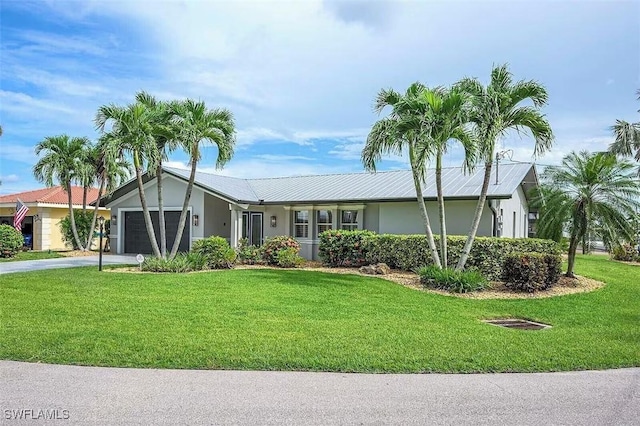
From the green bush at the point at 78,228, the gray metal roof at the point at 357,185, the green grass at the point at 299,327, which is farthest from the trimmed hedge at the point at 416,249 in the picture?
the green bush at the point at 78,228

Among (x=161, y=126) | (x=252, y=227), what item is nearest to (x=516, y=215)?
(x=252, y=227)

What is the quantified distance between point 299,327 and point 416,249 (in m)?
8.27

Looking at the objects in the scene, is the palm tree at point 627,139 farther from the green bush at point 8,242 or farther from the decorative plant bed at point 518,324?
the green bush at point 8,242

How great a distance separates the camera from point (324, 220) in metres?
20.3

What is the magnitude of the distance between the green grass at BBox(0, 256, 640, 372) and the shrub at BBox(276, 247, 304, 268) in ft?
14.3

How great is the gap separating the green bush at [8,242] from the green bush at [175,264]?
8326 mm

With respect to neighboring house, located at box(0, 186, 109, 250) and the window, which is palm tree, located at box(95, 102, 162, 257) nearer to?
the window

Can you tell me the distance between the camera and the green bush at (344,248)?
55.6ft

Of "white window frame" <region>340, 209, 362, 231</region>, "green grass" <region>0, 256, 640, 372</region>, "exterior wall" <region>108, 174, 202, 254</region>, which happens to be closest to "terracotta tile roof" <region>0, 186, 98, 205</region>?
"exterior wall" <region>108, 174, 202, 254</region>

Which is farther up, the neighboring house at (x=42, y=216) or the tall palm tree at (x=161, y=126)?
the tall palm tree at (x=161, y=126)

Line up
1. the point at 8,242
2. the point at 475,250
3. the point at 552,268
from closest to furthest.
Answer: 1. the point at 552,268
2. the point at 475,250
3. the point at 8,242

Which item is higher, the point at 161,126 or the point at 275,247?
the point at 161,126

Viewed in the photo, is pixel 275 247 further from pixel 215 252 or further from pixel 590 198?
pixel 590 198

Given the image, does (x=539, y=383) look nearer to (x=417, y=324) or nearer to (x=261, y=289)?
(x=417, y=324)
